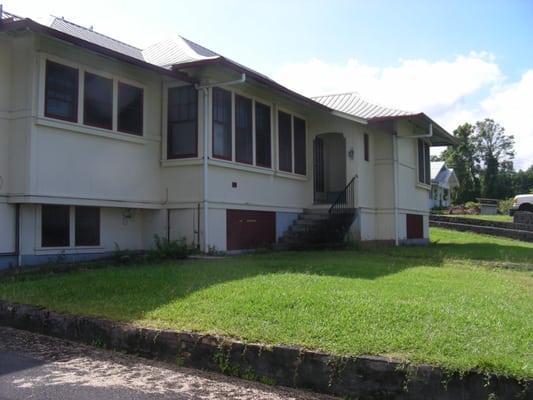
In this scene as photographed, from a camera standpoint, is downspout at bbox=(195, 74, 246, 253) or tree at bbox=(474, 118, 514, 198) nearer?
downspout at bbox=(195, 74, 246, 253)

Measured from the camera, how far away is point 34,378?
16.1 feet

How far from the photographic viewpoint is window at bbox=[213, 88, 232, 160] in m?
12.8

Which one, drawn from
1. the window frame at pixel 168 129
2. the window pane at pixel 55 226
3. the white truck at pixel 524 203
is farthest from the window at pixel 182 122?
the white truck at pixel 524 203

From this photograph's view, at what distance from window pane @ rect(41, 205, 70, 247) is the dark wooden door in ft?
38.3

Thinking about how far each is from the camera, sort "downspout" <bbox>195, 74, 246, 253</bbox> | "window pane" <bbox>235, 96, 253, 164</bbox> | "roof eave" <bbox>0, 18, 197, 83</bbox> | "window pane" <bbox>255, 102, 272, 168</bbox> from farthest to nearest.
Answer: "window pane" <bbox>255, 102, 272, 168</bbox> < "window pane" <bbox>235, 96, 253, 164</bbox> < "downspout" <bbox>195, 74, 246, 253</bbox> < "roof eave" <bbox>0, 18, 197, 83</bbox>

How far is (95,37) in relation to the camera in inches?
501

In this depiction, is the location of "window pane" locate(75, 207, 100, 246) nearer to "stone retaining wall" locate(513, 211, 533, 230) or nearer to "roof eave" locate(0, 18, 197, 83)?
"roof eave" locate(0, 18, 197, 83)

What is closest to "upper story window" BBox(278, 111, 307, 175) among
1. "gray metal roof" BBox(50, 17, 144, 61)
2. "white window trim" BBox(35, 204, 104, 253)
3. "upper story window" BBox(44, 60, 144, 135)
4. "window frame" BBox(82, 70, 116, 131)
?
"gray metal roof" BBox(50, 17, 144, 61)

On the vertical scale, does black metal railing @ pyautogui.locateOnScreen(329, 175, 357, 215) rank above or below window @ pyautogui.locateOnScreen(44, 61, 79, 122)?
below

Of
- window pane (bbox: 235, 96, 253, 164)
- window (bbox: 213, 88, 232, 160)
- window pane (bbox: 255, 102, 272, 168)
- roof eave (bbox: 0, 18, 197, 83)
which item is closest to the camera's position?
roof eave (bbox: 0, 18, 197, 83)

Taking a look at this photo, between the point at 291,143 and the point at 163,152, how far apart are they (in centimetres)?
443

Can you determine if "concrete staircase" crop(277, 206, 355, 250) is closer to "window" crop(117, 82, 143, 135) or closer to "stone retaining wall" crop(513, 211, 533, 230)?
"window" crop(117, 82, 143, 135)

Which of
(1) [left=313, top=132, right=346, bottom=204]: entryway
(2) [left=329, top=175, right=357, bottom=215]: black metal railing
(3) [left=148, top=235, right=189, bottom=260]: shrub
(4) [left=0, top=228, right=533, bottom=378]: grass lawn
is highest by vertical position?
(1) [left=313, top=132, right=346, bottom=204]: entryway

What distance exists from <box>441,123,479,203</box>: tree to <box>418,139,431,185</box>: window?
48.8 m
